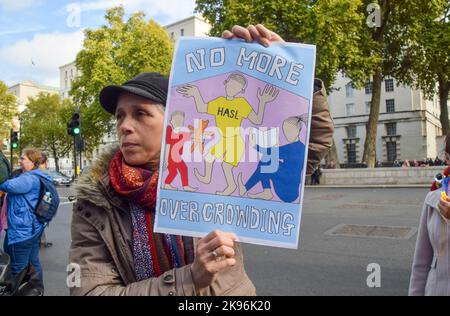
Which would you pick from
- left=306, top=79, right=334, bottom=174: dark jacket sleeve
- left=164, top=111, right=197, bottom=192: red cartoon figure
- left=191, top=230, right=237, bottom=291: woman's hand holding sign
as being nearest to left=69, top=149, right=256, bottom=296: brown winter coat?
left=191, top=230, right=237, bottom=291: woman's hand holding sign

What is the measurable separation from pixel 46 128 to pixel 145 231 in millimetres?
60519

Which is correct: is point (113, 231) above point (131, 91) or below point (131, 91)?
below

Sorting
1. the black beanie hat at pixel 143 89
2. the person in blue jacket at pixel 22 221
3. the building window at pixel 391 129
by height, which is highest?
the building window at pixel 391 129

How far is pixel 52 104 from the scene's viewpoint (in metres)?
61.2

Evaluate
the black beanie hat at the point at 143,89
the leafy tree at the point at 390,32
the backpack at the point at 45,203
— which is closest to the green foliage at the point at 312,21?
the leafy tree at the point at 390,32

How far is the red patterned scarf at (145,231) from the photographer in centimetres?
157

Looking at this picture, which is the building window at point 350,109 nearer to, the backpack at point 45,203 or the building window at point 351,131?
the building window at point 351,131

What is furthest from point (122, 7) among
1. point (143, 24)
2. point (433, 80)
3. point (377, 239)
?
point (377, 239)

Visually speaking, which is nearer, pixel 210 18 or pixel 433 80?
pixel 210 18

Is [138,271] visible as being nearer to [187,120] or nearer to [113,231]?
[113,231]

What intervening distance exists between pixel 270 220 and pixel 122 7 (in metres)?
39.5

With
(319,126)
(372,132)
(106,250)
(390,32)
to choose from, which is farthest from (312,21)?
(106,250)

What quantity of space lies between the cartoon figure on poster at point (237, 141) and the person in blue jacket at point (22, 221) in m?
3.83

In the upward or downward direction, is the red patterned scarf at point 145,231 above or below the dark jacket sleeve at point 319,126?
below
